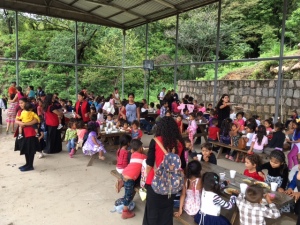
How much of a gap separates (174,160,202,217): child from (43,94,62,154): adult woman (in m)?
3.97

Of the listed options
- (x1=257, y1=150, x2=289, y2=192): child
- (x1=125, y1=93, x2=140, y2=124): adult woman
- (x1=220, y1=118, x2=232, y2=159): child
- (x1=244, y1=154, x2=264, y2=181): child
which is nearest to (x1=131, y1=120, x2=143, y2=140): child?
(x1=125, y1=93, x2=140, y2=124): adult woman

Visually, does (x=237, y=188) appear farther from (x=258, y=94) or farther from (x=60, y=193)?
(x=258, y=94)

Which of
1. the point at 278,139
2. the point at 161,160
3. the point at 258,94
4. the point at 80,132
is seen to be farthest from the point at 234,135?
the point at 258,94

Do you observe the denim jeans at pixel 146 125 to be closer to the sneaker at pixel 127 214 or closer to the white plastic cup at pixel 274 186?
the sneaker at pixel 127 214

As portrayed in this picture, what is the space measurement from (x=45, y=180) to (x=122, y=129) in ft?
7.00

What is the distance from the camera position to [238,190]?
9.08 feet

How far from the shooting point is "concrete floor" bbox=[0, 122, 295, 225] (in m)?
3.30

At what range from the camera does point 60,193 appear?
13.2ft

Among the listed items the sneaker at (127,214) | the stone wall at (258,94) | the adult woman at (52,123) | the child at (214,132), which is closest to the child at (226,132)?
the child at (214,132)

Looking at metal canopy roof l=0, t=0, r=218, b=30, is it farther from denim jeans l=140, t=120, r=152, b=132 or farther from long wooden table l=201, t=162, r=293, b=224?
long wooden table l=201, t=162, r=293, b=224

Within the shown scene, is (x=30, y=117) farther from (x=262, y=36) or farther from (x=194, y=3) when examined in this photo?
(x=262, y=36)

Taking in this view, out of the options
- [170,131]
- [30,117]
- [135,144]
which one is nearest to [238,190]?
[170,131]

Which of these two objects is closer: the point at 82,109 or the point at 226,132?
the point at 226,132

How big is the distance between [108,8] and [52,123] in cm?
663
